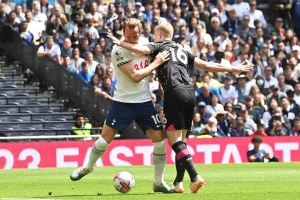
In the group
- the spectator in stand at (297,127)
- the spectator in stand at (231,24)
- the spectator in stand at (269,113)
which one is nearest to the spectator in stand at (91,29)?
the spectator in stand at (231,24)

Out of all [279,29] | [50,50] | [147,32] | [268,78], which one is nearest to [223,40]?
[268,78]

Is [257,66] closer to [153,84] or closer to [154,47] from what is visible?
[153,84]

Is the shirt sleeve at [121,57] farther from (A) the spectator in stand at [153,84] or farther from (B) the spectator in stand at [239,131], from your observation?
(A) the spectator in stand at [153,84]

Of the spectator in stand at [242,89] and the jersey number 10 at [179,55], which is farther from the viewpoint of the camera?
the spectator in stand at [242,89]

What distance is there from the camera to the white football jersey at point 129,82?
13.2 metres

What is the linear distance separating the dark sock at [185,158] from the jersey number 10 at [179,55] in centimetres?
117

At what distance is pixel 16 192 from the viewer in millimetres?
13398

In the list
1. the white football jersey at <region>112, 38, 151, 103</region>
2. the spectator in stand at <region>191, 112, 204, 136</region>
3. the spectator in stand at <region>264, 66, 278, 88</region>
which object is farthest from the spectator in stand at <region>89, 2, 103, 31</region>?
the white football jersey at <region>112, 38, 151, 103</region>

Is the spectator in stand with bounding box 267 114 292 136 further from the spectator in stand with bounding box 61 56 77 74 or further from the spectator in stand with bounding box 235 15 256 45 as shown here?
the spectator in stand with bounding box 61 56 77 74

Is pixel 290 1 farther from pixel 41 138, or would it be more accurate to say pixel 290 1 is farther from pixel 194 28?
pixel 41 138

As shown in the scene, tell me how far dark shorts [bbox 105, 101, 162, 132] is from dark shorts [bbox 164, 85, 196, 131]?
431 mm

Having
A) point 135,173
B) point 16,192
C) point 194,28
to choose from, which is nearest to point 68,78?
point 194,28

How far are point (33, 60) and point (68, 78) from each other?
1.20m

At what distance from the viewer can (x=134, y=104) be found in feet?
43.9
